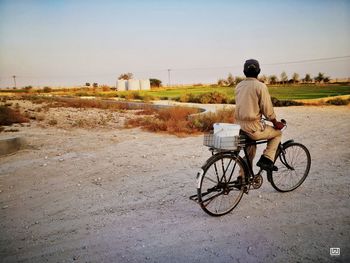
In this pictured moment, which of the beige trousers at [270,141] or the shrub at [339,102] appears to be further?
the shrub at [339,102]

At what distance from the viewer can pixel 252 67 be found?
13.3 feet

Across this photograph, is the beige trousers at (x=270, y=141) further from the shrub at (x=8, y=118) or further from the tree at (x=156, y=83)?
the tree at (x=156, y=83)

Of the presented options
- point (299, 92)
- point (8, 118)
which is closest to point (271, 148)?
point (8, 118)

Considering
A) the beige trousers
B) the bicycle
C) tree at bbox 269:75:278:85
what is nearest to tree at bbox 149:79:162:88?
tree at bbox 269:75:278:85

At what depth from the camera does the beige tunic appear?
13.2ft

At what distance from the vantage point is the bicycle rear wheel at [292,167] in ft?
15.5

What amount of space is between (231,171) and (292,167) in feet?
4.31

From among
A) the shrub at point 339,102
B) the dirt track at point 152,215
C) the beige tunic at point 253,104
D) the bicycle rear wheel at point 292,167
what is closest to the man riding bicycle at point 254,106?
the beige tunic at point 253,104

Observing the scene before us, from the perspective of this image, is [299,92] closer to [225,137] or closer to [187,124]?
[187,124]

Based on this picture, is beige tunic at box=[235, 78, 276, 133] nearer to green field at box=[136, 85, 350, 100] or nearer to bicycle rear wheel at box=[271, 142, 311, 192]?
bicycle rear wheel at box=[271, 142, 311, 192]

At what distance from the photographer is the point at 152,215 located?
4.24m

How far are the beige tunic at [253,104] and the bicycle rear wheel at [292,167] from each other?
889 millimetres

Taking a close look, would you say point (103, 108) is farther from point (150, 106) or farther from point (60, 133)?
point (60, 133)

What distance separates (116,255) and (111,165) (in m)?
3.90
